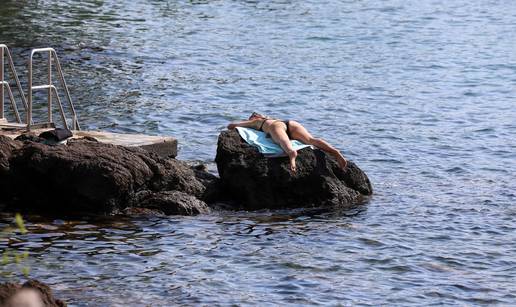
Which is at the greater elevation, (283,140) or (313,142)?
(283,140)

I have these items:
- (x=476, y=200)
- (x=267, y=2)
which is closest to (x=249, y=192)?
(x=476, y=200)

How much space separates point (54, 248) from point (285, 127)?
384 cm

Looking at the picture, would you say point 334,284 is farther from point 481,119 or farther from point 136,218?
point 481,119

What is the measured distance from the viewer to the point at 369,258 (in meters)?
12.1

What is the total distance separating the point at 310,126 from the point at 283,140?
6.49m

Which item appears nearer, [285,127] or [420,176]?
[285,127]

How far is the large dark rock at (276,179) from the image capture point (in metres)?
13.8

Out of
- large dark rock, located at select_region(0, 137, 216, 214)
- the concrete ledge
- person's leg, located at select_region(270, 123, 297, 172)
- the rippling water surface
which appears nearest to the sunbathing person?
person's leg, located at select_region(270, 123, 297, 172)

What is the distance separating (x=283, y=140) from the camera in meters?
13.9

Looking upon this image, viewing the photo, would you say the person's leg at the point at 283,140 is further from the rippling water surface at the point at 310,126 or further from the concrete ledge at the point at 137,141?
the concrete ledge at the point at 137,141

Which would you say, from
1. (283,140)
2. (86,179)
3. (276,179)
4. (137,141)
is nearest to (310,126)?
(137,141)

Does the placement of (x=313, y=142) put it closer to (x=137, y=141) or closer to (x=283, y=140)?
(x=283, y=140)

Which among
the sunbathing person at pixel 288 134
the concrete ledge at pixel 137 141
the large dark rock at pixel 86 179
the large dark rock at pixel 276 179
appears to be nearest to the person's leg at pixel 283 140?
the sunbathing person at pixel 288 134

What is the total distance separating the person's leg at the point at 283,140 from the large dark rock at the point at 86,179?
46.9 inches
